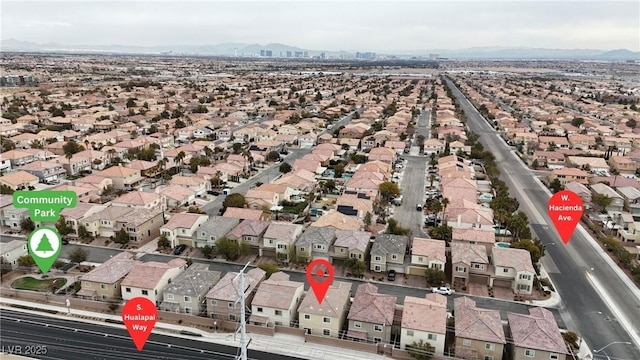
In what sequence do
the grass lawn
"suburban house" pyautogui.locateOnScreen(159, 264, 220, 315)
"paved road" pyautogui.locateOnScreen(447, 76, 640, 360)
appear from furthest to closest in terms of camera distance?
the grass lawn → "suburban house" pyautogui.locateOnScreen(159, 264, 220, 315) → "paved road" pyautogui.locateOnScreen(447, 76, 640, 360)

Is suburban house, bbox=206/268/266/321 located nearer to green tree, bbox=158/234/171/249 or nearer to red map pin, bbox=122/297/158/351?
red map pin, bbox=122/297/158/351

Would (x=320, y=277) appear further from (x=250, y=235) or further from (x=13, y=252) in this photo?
(x=13, y=252)

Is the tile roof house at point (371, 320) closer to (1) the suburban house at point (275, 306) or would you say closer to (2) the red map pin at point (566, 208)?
(1) the suburban house at point (275, 306)

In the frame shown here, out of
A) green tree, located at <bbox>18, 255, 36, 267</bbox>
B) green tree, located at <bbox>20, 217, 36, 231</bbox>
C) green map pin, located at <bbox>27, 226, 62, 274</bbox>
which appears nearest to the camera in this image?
green map pin, located at <bbox>27, 226, 62, 274</bbox>

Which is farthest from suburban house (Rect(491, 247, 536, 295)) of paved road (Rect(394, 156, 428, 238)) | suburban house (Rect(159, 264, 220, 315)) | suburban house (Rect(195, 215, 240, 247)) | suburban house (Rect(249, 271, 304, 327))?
suburban house (Rect(195, 215, 240, 247))

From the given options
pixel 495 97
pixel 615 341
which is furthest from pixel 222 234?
pixel 495 97

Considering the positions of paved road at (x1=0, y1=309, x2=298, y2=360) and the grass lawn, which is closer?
paved road at (x1=0, y1=309, x2=298, y2=360)

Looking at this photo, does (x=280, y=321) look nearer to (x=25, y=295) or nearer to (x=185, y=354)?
(x=185, y=354)
